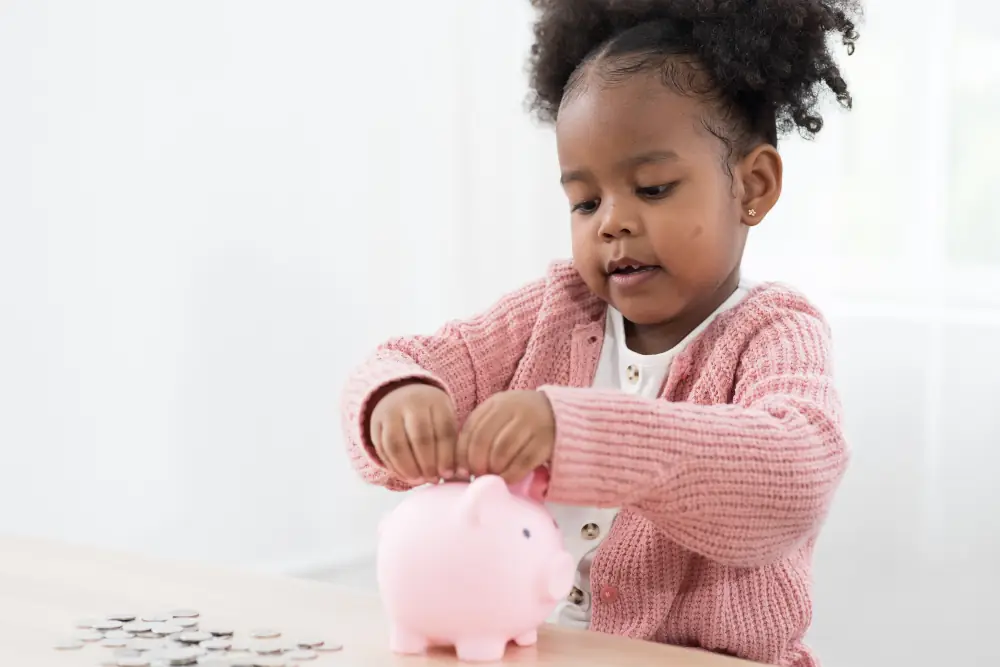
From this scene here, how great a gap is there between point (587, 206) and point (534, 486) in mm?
314

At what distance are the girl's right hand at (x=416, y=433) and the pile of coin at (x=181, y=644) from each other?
119mm

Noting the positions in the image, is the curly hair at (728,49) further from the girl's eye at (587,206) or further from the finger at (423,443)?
the finger at (423,443)

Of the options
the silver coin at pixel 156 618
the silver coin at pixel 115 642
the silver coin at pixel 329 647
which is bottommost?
the silver coin at pixel 329 647

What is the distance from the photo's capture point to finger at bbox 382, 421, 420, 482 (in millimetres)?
742

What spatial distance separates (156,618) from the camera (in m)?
0.80

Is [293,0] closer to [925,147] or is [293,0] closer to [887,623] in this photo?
[925,147]

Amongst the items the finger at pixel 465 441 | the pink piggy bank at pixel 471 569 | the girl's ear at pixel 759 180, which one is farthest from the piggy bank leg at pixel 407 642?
the girl's ear at pixel 759 180

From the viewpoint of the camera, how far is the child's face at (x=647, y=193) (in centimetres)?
93

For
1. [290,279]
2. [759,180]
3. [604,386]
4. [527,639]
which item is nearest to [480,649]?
[527,639]

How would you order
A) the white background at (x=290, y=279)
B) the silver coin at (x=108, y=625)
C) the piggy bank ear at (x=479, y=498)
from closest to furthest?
the piggy bank ear at (x=479, y=498)
the silver coin at (x=108, y=625)
the white background at (x=290, y=279)

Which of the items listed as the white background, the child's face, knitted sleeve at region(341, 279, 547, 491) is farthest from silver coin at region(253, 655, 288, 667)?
the white background

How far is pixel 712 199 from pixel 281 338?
3.70ft

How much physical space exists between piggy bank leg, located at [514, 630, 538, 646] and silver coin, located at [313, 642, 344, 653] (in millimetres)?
108

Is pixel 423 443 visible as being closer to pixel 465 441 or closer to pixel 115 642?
pixel 465 441
